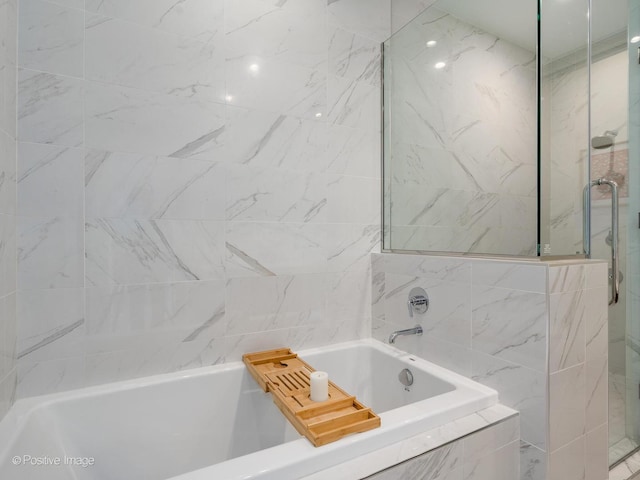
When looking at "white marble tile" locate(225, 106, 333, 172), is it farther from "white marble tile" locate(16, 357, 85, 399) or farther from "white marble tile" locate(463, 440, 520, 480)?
"white marble tile" locate(463, 440, 520, 480)

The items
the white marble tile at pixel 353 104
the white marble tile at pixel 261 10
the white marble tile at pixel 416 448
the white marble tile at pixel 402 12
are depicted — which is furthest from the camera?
the white marble tile at pixel 402 12

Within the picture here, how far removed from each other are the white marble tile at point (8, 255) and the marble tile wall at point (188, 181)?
0.13 feet

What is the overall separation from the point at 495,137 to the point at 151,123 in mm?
1612

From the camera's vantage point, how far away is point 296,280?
1.62m

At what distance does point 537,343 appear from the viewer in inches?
42.6

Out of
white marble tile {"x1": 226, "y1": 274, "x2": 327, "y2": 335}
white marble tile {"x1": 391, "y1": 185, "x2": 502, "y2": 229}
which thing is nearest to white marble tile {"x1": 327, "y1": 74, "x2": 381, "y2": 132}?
white marble tile {"x1": 391, "y1": 185, "x2": 502, "y2": 229}

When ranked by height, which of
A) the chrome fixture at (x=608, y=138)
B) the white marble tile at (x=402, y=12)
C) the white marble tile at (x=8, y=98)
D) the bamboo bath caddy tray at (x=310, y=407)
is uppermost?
the white marble tile at (x=402, y=12)

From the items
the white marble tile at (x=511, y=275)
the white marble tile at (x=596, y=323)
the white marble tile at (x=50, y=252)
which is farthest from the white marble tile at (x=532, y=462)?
the white marble tile at (x=50, y=252)

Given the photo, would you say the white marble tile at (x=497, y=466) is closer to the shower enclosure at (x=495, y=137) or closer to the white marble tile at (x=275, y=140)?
the shower enclosure at (x=495, y=137)

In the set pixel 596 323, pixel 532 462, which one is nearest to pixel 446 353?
pixel 532 462

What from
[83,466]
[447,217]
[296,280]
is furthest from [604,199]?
[83,466]

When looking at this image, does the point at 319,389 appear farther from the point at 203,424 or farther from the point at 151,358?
the point at 151,358

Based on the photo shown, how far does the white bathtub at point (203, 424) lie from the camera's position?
2.84 ft

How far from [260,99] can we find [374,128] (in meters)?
0.66
